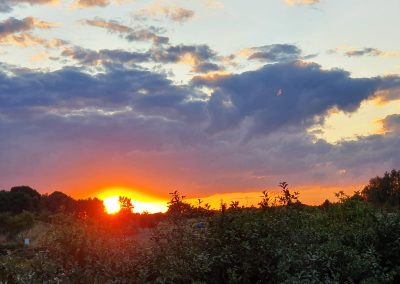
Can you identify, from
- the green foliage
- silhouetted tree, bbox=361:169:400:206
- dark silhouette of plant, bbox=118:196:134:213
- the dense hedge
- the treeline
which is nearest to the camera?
the dense hedge

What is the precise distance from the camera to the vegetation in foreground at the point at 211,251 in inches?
318

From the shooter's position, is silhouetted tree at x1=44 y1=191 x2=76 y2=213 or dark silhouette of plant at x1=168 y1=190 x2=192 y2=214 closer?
dark silhouette of plant at x1=168 y1=190 x2=192 y2=214

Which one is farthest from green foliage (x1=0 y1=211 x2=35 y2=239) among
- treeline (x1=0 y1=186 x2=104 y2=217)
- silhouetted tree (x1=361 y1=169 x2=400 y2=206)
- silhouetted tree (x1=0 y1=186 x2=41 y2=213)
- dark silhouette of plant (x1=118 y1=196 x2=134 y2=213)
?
dark silhouette of plant (x1=118 y1=196 x2=134 y2=213)

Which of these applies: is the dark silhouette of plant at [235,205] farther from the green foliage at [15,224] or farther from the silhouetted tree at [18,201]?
the silhouetted tree at [18,201]

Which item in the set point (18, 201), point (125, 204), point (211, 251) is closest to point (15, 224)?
point (18, 201)

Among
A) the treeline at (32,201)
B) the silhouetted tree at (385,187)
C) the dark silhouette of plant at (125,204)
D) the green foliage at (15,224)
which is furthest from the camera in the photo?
the treeline at (32,201)

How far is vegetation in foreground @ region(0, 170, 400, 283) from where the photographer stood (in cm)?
808

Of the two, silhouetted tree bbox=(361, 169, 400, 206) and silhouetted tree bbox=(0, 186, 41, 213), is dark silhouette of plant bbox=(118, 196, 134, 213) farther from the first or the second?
silhouetted tree bbox=(0, 186, 41, 213)

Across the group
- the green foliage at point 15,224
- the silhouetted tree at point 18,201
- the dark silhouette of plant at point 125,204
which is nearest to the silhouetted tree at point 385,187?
the green foliage at point 15,224

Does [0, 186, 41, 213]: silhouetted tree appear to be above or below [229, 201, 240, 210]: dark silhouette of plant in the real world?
above

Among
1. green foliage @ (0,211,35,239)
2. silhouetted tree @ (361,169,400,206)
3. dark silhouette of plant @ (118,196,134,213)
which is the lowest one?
dark silhouette of plant @ (118,196,134,213)

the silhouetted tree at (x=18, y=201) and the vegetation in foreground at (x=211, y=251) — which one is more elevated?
the silhouetted tree at (x=18, y=201)

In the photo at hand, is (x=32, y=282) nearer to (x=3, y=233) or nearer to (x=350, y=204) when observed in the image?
(x=350, y=204)

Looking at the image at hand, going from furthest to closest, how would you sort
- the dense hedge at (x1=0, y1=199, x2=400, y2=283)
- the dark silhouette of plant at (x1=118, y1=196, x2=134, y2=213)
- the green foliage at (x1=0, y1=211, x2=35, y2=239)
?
the green foliage at (x1=0, y1=211, x2=35, y2=239)
the dark silhouette of plant at (x1=118, y1=196, x2=134, y2=213)
the dense hedge at (x1=0, y1=199, x2=400, y2=283)
